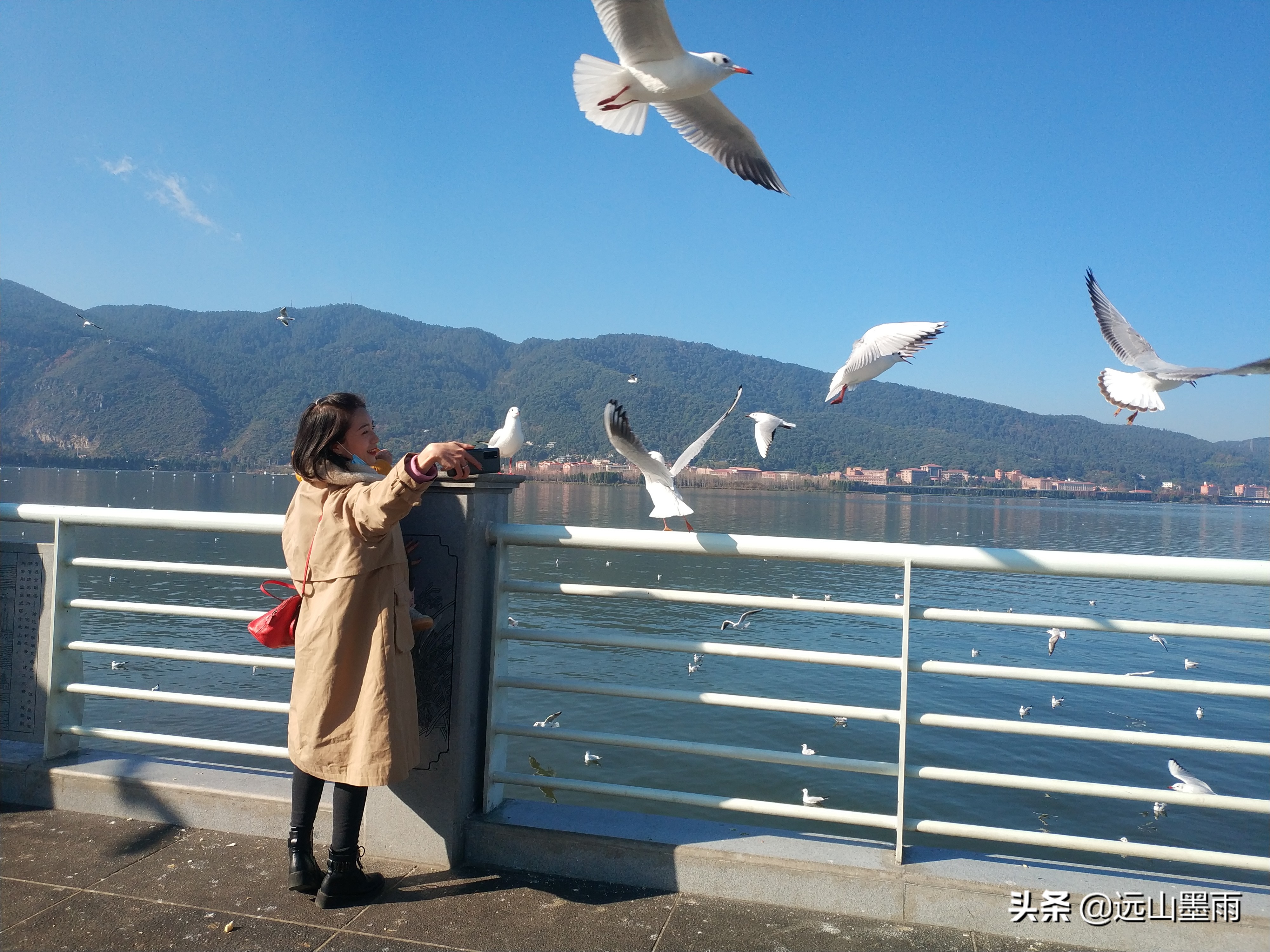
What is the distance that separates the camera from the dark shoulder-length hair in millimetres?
2211

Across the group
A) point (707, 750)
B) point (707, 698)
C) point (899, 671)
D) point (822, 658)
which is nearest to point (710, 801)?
point (707, 750)

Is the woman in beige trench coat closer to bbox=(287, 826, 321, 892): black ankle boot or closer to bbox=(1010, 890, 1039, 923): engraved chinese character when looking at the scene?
bbox=(287, 826, 321, 892): black ankle boot

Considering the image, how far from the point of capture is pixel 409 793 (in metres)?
2.57

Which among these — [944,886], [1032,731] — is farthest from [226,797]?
[1032,731]

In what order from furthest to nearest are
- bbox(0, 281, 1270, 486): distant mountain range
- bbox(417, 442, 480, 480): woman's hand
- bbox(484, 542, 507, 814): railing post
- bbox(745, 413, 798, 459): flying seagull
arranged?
bbox(0, 281, 1270, 486): distant mountain range, bbox(745, 413, 798, 459): flying seagull, bbox(484, 542, 507, 814): railing post, bbox(417, 442, 480, 480): woman's hand

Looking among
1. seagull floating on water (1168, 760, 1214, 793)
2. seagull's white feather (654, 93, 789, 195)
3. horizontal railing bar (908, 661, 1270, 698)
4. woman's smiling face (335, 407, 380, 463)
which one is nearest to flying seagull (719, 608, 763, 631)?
seagull floating on water (1168, 760, 1214, 793)

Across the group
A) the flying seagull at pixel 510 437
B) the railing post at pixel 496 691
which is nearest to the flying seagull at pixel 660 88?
the flying seagull at pixel 510 437

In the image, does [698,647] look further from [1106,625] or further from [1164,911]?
[1164,911]

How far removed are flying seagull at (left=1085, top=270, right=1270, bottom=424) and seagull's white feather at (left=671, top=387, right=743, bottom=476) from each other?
1639mm

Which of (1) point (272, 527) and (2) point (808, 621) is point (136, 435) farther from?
(1) point (272, 527)

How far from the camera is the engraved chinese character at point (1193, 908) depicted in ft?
6.90

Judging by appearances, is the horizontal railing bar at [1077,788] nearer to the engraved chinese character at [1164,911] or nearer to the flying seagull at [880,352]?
the engraved chinese character at [1164,911]

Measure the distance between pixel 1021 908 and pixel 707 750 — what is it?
0.93m

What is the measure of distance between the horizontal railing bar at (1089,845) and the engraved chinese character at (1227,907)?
74mm
